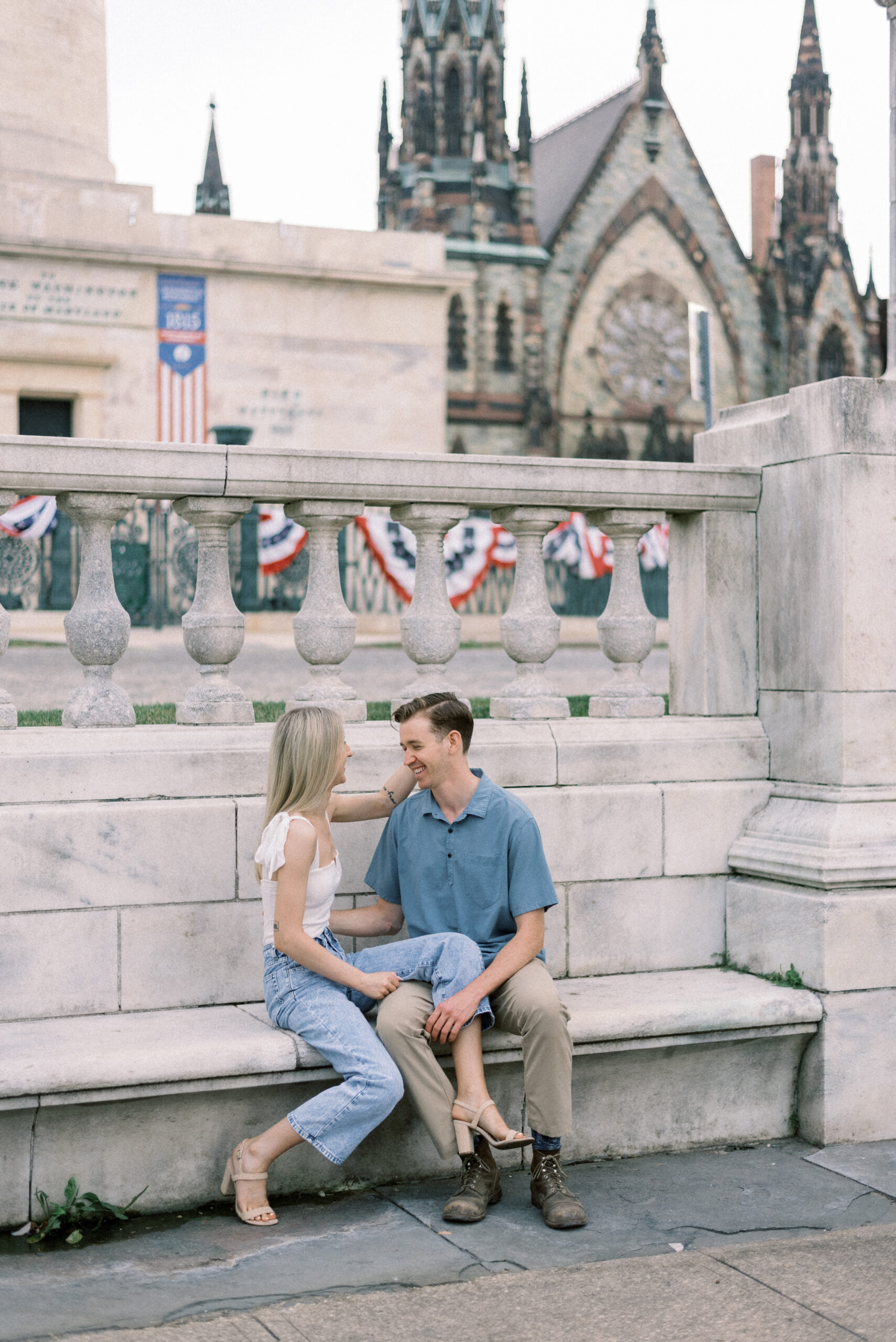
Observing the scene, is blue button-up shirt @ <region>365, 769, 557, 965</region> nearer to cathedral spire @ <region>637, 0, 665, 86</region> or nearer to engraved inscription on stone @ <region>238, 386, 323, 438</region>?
engraved inscription on stone @ <region>238, 386, 323, 438</region>

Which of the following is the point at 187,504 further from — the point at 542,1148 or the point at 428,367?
the point at 428,367

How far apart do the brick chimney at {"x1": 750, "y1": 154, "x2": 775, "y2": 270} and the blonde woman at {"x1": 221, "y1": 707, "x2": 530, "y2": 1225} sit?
57727mm

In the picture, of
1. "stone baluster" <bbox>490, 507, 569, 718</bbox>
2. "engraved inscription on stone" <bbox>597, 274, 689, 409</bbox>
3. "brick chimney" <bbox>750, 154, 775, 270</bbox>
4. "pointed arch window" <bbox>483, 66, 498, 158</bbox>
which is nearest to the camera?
"stone baluster" <bbox>490, 507, 569, 718</bbox>

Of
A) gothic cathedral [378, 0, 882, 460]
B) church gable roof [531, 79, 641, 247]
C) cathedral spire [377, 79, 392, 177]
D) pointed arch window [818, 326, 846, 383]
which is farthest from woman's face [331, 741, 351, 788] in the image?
pointed arch window [818, 326, 846, 383]

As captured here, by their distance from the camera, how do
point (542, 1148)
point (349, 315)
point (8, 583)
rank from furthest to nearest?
point (349, 315) < point (8, 583) < point (542, 1148)

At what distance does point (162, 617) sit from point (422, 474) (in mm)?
15990

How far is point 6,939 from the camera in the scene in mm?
4574

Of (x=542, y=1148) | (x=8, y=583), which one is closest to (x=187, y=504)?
(x=542, y=1148)

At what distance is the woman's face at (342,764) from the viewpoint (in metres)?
4.45

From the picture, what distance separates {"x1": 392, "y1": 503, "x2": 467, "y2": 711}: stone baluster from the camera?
521cm

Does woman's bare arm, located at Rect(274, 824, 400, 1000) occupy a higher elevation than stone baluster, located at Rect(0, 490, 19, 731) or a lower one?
lower

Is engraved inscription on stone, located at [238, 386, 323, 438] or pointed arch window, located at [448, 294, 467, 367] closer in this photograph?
engraved inscription on stone, located at [238, 386, 323, 438]

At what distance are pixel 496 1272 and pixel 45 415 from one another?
86.7 feet

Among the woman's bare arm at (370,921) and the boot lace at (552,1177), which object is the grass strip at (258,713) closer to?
the woman's bare arm at (370,921)
